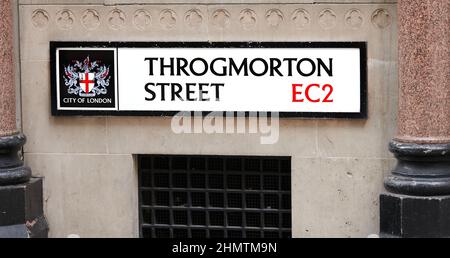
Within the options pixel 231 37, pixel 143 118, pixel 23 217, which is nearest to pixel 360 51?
pixel 231 37

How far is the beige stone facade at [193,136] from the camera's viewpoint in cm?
850

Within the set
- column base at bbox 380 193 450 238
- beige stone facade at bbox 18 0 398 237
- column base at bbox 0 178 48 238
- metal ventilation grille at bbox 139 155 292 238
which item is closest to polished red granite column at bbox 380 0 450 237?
column base at bbox 380 193 450 238

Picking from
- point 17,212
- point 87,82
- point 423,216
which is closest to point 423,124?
point 423,216

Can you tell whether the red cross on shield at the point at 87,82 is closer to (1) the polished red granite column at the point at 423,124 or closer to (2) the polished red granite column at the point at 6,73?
(2) the polished red granite column at the point at 6,73

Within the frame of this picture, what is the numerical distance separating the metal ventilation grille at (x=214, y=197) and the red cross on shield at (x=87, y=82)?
2.95 feet

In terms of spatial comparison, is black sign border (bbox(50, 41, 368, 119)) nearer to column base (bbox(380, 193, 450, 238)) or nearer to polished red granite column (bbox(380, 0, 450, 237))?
polished red granite column (bbox(380, 0, 450, 237))

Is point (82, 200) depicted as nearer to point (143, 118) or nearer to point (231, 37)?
point (143, 118)

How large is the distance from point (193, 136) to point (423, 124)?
7.62 feet

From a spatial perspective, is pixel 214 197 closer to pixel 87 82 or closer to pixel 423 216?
pixel 87 82

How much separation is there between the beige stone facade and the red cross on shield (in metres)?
0.32

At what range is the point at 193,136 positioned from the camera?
8.83 metres

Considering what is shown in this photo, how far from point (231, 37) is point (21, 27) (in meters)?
2.22

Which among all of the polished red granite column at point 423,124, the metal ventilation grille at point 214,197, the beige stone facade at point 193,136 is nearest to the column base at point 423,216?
the polished red granite column at point 423,124
